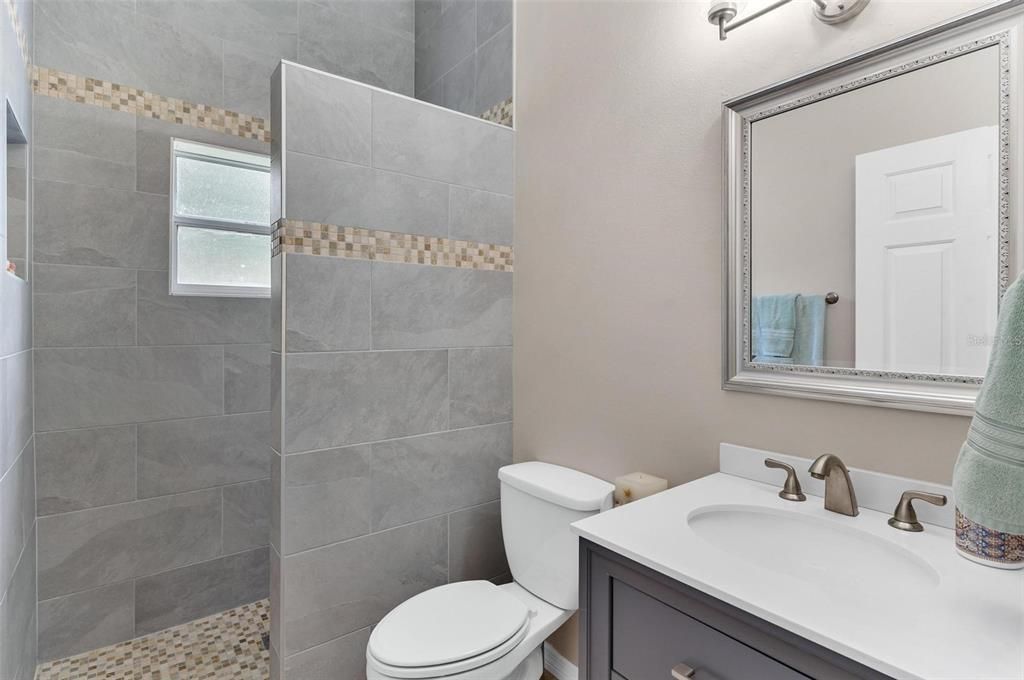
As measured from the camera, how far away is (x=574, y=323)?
1.77m

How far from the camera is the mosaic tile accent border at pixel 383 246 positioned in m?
1.53

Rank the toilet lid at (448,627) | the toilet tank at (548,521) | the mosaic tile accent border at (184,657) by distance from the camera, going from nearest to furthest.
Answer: the toilet lid at (448,627) → the toilet tank at (548,521) → the mosaic tile accent border at (184,657)

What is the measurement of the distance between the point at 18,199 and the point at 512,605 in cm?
216

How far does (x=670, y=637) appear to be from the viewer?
2.82 ft

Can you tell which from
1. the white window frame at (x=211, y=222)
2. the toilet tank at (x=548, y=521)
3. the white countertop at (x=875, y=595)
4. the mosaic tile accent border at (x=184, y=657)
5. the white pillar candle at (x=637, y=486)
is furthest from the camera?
the white window frame at (x=211, y=222)

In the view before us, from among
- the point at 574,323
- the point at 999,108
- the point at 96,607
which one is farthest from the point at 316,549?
the point at 999,108

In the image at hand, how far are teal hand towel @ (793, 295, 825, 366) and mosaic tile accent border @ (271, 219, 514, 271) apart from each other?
43.9 inches

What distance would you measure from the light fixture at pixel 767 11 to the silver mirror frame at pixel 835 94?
0.10 metres

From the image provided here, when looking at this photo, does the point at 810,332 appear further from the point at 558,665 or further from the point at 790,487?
the point at 558,665

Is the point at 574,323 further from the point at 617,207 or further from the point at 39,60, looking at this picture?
the point at 39,60

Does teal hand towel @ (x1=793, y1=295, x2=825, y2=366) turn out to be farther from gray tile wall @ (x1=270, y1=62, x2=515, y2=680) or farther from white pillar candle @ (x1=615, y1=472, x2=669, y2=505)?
gray tile wall @ (x1=270, y1=62, x2=515, y2=680)

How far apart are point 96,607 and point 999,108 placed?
3159mm

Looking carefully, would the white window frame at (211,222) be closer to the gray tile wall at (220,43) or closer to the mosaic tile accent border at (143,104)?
the mosaic tile accent border at (143,104)

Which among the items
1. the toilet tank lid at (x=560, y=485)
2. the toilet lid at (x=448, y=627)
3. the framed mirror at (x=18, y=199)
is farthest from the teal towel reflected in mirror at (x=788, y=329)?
the framed mirror at (x=18, y=199)
